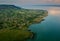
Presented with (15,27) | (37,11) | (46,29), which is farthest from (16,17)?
(46,29)

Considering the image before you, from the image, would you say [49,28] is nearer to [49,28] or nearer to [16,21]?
[49,28]

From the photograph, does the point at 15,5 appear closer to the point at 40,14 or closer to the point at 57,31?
the point at 40,14

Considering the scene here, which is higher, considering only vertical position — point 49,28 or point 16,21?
point 16,21

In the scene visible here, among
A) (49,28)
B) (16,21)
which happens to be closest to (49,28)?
(49,28)
